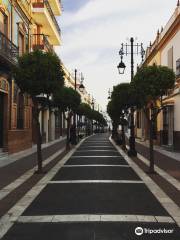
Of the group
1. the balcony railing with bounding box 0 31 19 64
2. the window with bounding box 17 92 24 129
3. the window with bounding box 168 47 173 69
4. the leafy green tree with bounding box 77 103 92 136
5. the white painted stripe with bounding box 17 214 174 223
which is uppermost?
the window with bounding box 168 47 173 69

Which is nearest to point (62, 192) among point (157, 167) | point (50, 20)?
point (157, 167)

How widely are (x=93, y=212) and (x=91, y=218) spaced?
1.71 ft

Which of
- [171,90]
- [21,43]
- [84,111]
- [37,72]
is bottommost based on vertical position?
[84,111]

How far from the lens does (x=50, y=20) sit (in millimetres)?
34312

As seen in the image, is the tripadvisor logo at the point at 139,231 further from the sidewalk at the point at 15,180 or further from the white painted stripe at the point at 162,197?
the sidewalk at the point at 15,180

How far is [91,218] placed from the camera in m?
7.71

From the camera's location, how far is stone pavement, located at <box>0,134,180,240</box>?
22.2 ft

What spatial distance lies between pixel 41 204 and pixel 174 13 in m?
20.7

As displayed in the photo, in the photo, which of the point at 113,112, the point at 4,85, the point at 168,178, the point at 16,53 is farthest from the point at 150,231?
the point at 113,112

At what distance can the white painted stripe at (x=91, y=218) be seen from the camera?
760cm

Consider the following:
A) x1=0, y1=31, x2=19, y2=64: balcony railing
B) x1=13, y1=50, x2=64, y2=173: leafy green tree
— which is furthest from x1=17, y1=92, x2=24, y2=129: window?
x1=13, y1=50, x2=64, y2=173: leafy green tree

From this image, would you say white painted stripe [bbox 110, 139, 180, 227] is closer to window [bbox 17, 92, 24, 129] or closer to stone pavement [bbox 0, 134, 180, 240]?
stone pavement [bbox 0, 134, 180, 240]

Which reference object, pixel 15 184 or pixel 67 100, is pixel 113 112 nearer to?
pixel 67 100

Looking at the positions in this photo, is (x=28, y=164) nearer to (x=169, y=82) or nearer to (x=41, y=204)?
(x=169, y=82)
